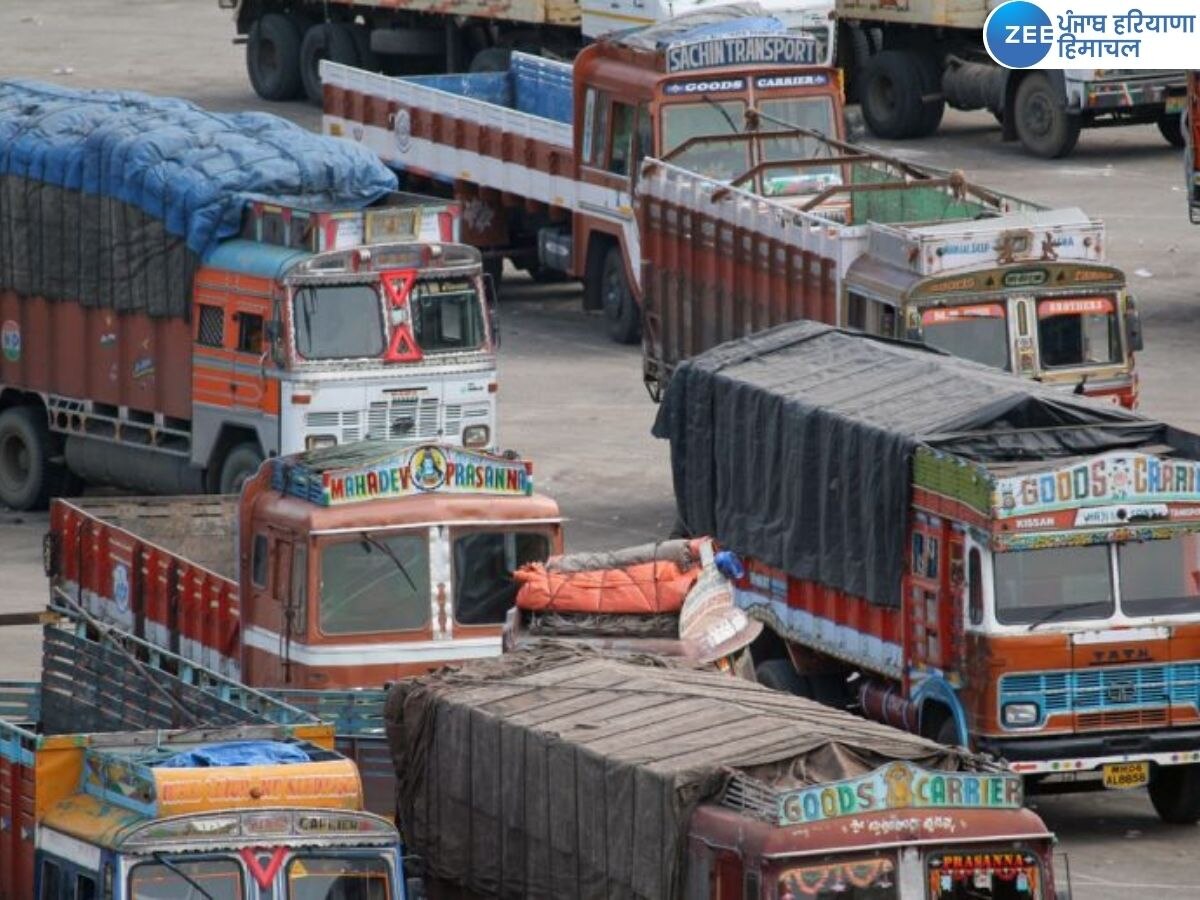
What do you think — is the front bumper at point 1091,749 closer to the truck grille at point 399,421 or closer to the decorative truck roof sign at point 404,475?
the decorative truck roof sign at point 404,475

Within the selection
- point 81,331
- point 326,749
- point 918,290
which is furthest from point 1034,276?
point 326,749

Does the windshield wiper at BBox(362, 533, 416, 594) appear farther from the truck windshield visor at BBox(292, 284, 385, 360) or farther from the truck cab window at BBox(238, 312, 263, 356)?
the truck cab window at BBox(238, 312, 263, 356)

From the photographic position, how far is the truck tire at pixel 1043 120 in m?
42.6

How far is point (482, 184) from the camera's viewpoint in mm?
37719

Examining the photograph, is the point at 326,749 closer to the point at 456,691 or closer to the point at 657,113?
the point at 456,691

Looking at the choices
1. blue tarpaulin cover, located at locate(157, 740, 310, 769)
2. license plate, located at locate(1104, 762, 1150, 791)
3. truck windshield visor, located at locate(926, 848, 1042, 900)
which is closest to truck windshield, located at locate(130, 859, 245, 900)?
blue tarpaulin cover, located at locate(157, 740, 310, 769)

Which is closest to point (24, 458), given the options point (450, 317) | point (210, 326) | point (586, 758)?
point (210, 326)

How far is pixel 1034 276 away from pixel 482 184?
13.3 m

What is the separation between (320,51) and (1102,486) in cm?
3101

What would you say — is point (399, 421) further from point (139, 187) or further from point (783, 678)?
point (783, 678)

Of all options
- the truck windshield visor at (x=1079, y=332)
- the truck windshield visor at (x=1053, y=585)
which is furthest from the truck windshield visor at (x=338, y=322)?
the truck windshield visor at (x=1053, y=585)

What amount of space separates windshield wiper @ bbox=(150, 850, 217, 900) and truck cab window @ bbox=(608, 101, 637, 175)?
70.9ft

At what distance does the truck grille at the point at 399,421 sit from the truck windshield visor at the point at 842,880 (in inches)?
509

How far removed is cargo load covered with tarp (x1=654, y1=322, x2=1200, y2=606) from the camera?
2031 cm
